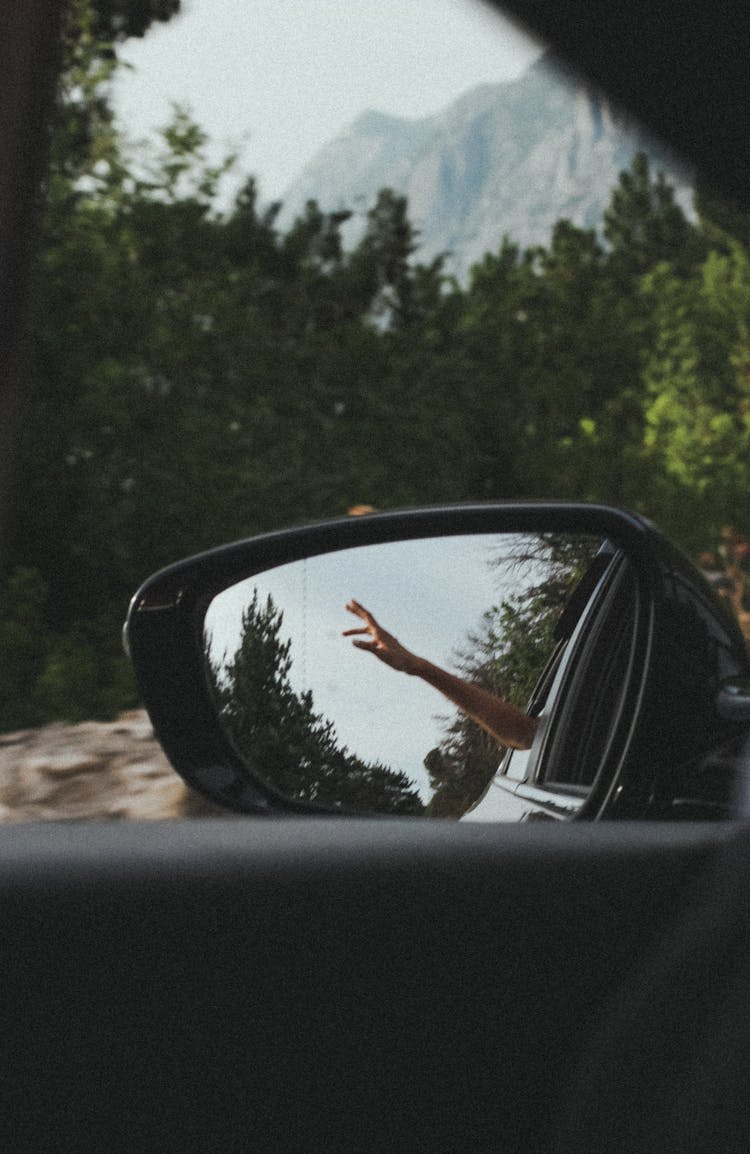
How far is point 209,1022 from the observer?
5.18ft

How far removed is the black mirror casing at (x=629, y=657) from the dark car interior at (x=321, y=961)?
85 millimetres

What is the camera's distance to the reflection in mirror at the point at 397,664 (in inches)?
64.9

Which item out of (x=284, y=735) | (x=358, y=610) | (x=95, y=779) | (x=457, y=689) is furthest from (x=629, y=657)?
(x=95, y=779)

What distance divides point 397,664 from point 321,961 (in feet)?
1.13

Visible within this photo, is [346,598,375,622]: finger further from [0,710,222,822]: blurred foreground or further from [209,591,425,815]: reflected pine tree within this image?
[0,710,222,822]: blurred foreground

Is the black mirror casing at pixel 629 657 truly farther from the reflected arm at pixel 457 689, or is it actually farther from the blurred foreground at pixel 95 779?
the blurred foreground at pixel 95 779

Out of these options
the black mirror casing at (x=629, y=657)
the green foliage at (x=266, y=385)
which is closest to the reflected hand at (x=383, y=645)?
the black mirror casing at (x=629, y=657)

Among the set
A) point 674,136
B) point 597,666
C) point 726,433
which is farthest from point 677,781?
point 726,433

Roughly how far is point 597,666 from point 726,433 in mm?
11784

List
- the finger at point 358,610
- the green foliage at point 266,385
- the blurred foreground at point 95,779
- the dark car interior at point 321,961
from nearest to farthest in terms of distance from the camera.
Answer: the dark car interior at point 321,961 < the finger at point 358,610 < the blurred foreground at point 95,779 < the green foliage at point 266,385

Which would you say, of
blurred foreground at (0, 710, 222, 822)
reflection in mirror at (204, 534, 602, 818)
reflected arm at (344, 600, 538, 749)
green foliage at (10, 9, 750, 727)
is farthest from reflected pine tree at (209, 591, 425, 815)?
green foliage at (10, 9, 750, 727)

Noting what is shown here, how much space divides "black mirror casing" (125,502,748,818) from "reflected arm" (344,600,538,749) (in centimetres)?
11

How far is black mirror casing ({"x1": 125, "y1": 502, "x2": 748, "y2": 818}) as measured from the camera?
165cm

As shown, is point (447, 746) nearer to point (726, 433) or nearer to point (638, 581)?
point (638, 581)
